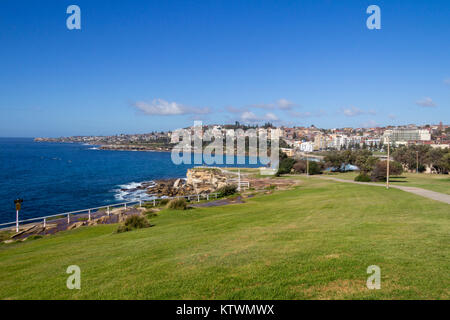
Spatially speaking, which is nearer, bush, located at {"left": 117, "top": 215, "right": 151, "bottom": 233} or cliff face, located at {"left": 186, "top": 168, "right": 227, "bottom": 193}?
bush, located at {"left": 117, "top": 215, "right": 151, "bottom": 233}

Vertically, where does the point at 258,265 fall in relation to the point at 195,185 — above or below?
above

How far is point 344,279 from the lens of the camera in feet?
18.3

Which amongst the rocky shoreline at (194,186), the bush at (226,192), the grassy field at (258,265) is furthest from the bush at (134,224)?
the rocky shoreline at (194,186)

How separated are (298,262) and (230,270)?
1612 mm

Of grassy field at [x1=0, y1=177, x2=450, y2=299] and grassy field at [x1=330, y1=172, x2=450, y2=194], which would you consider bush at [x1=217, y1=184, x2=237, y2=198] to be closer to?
grassy field at [x1=330, y1=172, x2=450, y2=194]

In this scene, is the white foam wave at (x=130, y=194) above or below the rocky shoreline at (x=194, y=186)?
below

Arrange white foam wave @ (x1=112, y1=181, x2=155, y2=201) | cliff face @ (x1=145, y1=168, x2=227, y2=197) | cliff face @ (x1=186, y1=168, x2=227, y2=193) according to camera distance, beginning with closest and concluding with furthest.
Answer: white foam wave @ (x1=112, y1=181, x2=155, y2=201), cliff face @ (x1=145, y1=168, x2=227, y2=197), cliff face @ (x1=186, y1=168, x2=227, y2=193)

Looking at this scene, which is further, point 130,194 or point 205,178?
point 205,178

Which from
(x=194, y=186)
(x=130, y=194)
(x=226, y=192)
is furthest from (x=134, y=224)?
(x=194, y=186)

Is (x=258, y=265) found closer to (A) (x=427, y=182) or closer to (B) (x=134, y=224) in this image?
(B) (x=134, y=224)

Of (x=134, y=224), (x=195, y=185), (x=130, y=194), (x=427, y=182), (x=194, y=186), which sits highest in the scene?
(x=134, y=224)

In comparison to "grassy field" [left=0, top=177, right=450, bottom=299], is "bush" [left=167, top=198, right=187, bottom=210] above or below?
below

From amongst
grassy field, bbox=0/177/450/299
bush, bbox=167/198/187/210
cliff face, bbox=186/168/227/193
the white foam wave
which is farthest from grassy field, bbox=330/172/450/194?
the white foam wave

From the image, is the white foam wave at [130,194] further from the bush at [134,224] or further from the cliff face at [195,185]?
the bush at [134,224]
